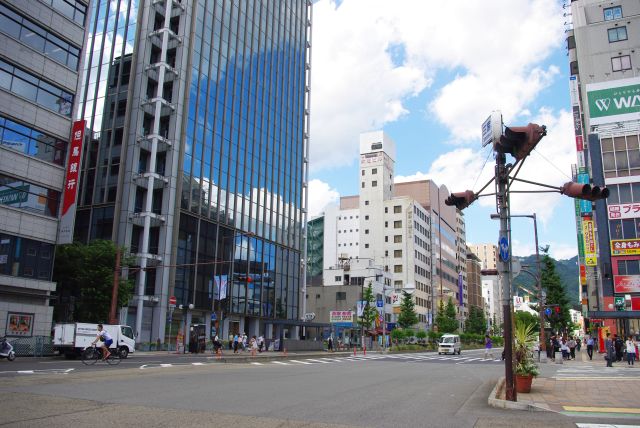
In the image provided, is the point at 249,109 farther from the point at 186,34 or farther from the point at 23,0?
the point at 23,0

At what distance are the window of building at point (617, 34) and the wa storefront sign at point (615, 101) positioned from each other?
732cm

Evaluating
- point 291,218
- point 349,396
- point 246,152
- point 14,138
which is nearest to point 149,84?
point 246,152

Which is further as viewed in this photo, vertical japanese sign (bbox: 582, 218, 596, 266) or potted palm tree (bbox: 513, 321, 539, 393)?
vertical japanese sign (bbox: 582, 218, 596, 266)

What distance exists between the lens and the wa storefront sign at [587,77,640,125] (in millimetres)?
50875

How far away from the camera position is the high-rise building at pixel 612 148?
4766cm

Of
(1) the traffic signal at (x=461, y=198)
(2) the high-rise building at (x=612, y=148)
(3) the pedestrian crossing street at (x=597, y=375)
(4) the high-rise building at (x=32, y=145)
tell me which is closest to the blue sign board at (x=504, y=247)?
(1) the traffic signal at (x=461, y=198)

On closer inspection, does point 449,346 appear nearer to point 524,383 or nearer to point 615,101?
point 615,101

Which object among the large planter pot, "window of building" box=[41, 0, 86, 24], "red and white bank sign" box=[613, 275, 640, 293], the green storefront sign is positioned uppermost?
"window of building" box=[41, 0, 86, 24]

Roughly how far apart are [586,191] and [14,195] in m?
32.0

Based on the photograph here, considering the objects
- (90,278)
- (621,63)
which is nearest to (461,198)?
(90,278)

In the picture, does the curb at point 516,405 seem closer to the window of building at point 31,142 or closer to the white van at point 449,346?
the window of building at point 31,142

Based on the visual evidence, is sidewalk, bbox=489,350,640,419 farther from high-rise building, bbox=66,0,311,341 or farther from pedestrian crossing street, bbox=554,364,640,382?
high-rise building, bbox=66,0,311,341

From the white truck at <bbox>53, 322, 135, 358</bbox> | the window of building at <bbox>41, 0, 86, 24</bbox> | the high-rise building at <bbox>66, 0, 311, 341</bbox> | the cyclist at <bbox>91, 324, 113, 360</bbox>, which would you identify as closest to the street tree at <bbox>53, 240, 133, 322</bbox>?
the high-rise building at <bbox>66, 0, 311, 341</bbox>

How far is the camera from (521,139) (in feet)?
39.5
